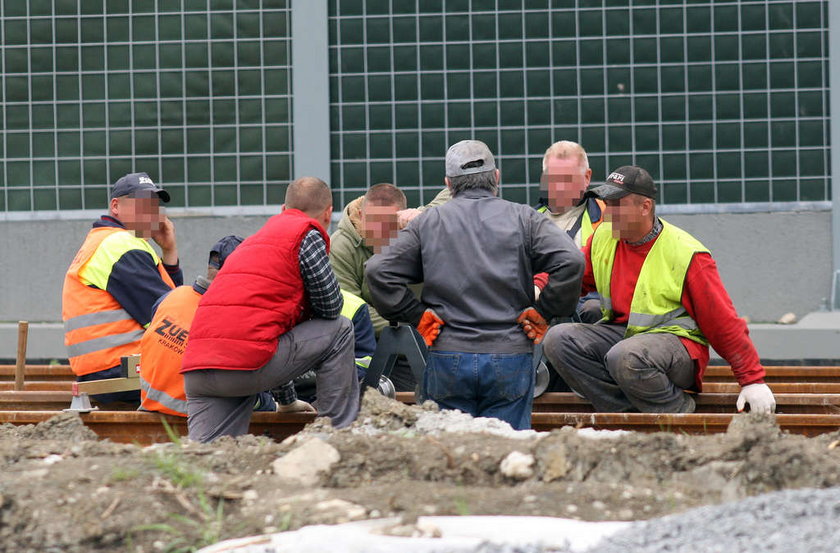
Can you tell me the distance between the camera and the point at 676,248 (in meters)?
6.27

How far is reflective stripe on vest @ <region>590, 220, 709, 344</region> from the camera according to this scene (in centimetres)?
627

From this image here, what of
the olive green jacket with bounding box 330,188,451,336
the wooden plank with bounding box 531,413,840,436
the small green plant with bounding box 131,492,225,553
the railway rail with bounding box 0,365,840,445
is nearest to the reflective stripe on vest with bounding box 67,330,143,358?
the railway rail with bounding box 0,365,840,445

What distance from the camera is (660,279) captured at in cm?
630

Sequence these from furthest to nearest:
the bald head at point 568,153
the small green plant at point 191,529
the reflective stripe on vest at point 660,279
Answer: the bald head at point 568,153
the reflective stripe on vest at point 660,279
the small green plant at point 191,529

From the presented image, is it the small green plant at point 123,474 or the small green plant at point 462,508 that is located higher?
the small green plant at point 123,474

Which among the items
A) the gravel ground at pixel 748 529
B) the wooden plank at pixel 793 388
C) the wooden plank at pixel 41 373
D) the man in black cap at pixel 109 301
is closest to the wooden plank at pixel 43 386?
the wooden plank at pixel 41 373

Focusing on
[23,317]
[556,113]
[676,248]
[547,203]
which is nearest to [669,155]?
[556,113]

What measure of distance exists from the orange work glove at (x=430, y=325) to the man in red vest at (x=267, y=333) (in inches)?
18.8

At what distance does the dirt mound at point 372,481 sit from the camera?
151 inches

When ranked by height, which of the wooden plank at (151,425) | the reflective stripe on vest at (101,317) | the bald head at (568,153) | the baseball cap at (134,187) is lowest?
the wooden plank at (151,425)

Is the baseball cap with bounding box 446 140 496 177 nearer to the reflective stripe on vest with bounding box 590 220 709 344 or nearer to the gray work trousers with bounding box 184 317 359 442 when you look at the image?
the gray work trousers with bounding box 184 317 359 442

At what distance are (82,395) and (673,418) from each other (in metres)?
3.44

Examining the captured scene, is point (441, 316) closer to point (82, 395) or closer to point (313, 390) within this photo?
point (313, 390)

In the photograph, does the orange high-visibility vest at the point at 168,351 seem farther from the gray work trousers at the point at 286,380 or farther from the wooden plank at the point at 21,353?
the wooden plank at the point at 21,353
